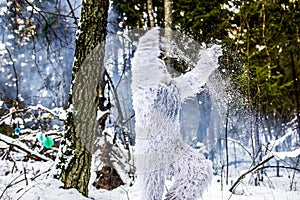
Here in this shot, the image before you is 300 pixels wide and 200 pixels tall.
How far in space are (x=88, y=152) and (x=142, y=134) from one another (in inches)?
29.5

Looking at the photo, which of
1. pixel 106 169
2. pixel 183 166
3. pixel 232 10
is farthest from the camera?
pixel 232 10

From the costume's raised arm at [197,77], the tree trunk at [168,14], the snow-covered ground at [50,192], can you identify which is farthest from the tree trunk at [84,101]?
the tree trunk at [168,14]

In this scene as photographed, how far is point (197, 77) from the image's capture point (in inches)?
56.0

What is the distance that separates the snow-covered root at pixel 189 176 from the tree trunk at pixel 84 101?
799 millimetres

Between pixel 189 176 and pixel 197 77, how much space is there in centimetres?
39

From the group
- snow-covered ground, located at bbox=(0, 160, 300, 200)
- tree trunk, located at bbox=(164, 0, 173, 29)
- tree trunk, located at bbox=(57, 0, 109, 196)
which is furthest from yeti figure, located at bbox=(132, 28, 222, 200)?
tree trunk, located at bbox=(164, 0, 173, 29)

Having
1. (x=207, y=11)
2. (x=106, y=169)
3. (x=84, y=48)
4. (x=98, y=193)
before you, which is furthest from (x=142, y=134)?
(x=207, y=11)

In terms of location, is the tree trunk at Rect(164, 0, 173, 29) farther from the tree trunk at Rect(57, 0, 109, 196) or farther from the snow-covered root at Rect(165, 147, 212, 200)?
the snow-covered root at Rect(165, 147, 212, 200)

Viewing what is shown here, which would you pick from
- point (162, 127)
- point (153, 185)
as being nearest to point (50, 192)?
point (153, 185)

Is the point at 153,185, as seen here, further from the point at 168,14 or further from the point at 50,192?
the point at 168,14

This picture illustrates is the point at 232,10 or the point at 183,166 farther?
the point at 232,10

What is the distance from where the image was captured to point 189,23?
14.9 ft

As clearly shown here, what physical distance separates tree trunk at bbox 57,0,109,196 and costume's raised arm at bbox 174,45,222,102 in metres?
0.81

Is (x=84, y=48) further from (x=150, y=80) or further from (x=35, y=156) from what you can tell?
(x=35, y=156)
